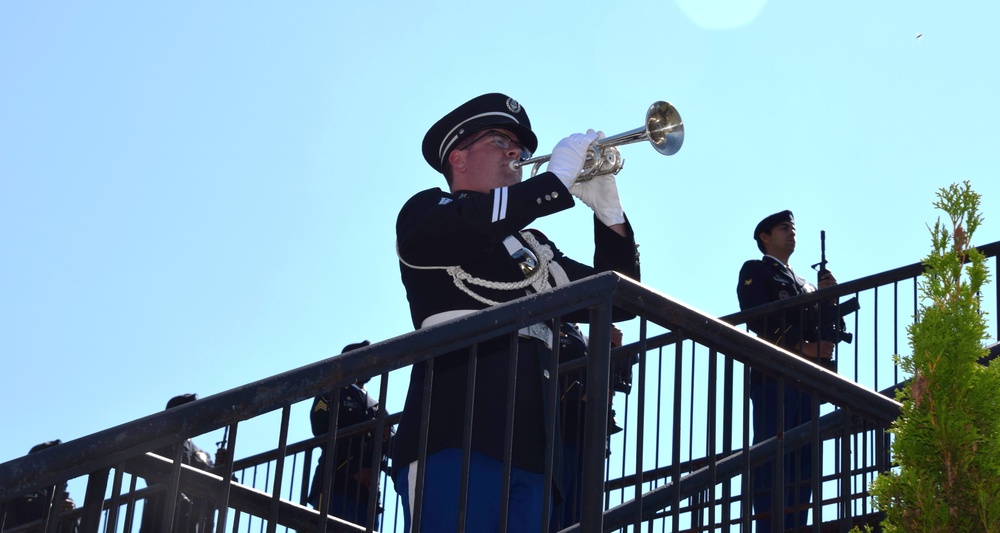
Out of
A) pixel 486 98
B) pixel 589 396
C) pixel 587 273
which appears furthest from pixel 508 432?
pixel 486 98

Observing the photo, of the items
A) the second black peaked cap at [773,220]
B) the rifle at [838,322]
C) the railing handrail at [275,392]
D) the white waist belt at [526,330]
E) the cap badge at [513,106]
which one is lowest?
the railing handrail at [275,392]

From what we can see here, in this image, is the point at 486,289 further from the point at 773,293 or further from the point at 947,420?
the point at 773,293

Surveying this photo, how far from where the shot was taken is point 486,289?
4547mm

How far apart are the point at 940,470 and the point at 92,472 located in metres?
1.88

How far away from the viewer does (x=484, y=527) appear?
4062 millimetres

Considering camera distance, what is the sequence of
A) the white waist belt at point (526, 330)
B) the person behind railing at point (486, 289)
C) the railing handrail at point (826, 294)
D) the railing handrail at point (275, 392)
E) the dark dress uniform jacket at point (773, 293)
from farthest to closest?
1. the dark dress uniform jacket at point (773, 293)
2. the railing handrail at point (826, 294)
3. the white waist belt at point (526, 330)
4. the person behind railing at point (486, 289)
5. the railing handrail at point (275, 392)

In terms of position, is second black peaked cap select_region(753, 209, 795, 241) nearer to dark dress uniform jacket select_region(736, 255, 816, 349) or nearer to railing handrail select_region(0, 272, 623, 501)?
dark dress uniform jacket select_region(736, 255, 816, 349)

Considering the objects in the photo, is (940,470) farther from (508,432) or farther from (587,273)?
(587,273)

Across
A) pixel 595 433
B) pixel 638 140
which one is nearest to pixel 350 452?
pixel 638 140

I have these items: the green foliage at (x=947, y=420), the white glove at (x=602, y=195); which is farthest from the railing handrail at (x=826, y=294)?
the green foliage at (x=947, y=420)

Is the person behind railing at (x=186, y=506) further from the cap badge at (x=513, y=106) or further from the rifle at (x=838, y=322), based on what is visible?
the rifle at (x=838, y=322)

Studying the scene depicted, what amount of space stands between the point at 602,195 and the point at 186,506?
234 centimetres

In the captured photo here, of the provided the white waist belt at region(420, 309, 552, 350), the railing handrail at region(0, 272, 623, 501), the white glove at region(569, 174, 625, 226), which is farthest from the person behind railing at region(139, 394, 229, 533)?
the white glove at region(569, 174, 625, 226)

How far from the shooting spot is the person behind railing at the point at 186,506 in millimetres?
3543
